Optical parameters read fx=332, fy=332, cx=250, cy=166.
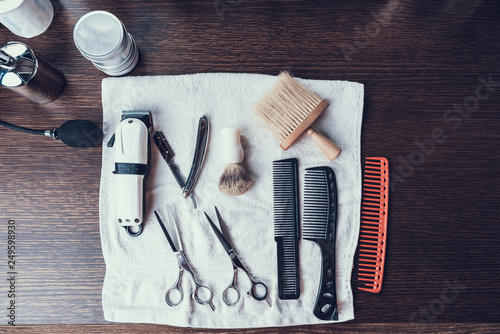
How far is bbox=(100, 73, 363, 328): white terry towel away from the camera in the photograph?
0.93m

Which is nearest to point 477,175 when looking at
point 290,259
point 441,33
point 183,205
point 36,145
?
point 441,33

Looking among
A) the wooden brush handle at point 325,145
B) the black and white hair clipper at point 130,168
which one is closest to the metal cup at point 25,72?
the black and white hair clipper at point 130,168

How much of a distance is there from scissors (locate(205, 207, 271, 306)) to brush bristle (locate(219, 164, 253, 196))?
77mm

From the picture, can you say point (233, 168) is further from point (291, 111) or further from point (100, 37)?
point (100, 37)

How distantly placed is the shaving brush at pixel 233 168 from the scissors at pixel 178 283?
18 cm

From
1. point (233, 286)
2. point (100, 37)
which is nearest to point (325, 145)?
point (233, 286)

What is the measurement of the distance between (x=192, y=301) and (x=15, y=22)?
0.91m

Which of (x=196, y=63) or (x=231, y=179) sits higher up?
(x=196, y=63)

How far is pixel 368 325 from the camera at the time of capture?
0.93 m

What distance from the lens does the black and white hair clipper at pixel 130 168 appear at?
2.88 feet

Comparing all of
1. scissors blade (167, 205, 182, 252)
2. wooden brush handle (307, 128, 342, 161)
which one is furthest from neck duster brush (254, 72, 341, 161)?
scissors blade (167, 205, 182, 252)

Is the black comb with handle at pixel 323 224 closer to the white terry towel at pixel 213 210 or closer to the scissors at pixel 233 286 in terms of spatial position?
the white terry towel at pixel 213 210

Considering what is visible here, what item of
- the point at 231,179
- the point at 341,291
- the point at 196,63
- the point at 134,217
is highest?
the point at 196,63

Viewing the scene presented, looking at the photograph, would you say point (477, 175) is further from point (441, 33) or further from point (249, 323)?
point (249, 323)
